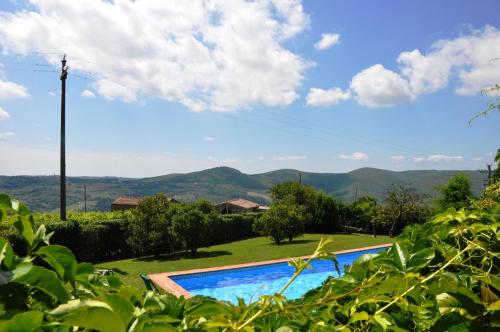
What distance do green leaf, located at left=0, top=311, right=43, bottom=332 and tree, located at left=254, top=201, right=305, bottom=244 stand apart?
67.7 ft

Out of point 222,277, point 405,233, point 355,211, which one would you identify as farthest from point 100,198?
point 405,233

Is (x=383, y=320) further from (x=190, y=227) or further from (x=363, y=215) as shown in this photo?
(x=363, y=215)

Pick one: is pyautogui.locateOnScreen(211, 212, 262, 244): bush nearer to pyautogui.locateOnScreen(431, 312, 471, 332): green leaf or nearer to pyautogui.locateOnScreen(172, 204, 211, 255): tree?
pyautogui.locateOnScreen(172, 204, 211, 255): tree

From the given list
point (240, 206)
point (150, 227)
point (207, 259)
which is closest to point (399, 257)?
point (207, 259)

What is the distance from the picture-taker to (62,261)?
652 mm

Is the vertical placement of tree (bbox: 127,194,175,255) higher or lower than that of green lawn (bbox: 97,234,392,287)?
higher

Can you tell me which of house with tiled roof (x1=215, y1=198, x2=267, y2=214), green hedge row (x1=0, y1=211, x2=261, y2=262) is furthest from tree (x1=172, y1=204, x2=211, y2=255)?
house with tiled roof (x1=215, y1=198, x2=267, y2=214)

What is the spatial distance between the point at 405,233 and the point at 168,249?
19476mm

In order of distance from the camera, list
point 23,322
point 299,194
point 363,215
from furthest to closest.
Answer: point 363,215 → point 299,194 → point 23,322

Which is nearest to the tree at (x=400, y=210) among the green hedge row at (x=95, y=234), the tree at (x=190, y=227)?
the green hedge row at (x=95, y=234)

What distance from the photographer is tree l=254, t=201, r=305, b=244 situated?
2089cm

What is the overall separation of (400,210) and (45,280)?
2918cm

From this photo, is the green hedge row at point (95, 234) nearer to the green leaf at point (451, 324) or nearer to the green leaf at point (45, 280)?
the green leaf at point (45, 280)

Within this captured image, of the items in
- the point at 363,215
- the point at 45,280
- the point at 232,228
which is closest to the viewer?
the point at 45,280
